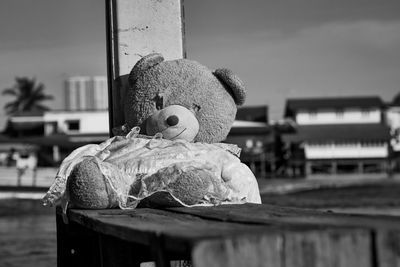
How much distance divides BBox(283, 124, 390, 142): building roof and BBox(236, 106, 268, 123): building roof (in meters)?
11.7

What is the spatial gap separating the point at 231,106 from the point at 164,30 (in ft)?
2.77

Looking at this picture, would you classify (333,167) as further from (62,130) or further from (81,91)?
(81,91)

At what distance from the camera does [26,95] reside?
255 ft

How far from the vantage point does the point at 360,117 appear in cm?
6319

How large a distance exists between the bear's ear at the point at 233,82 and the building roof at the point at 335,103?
59.4 meters

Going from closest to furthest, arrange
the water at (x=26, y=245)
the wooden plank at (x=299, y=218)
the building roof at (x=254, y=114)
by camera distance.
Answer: the wooden plank at (x=299, y=218) → the water at (x=26, y=245) → the building roof at (x=254, y=114)

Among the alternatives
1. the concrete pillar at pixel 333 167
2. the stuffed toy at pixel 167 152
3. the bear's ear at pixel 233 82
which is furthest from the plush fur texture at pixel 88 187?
the concrete pillar at pixel 333 167

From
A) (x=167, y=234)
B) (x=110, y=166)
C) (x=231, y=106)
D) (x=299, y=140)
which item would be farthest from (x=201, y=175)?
(x=299, y=140)

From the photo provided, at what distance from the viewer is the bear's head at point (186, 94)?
4645 millimetres

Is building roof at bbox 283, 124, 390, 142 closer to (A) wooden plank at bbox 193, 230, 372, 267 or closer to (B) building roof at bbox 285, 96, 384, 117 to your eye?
(B) building roof at bbox 285, 96, 384, 117

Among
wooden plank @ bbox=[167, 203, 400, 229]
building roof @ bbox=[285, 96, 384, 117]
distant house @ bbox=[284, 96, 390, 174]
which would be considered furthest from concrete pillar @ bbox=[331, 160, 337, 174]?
wooden plank @ bbox=[167, 203, 400, 229]

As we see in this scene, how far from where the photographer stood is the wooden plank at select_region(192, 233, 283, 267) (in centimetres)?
170

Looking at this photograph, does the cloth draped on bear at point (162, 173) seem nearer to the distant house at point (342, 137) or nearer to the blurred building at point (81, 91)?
the distant house at point (342, 137)

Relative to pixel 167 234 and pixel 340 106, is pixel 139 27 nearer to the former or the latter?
pixel 167 234
